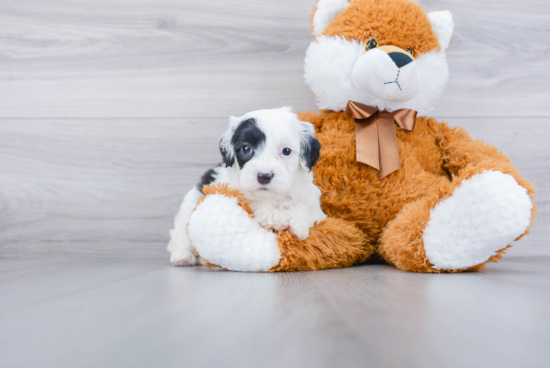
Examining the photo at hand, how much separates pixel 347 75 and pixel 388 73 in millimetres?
136

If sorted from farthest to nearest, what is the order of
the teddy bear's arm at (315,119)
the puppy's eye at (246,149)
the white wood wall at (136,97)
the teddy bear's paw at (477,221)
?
the white wood wall at (136,97), the teddy bear's arm at (315,119), the puppy's eye at (246,149), the teddy bear's paw at (477,221)

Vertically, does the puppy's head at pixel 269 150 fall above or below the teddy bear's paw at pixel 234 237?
above

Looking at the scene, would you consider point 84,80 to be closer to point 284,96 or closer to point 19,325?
point 284,96

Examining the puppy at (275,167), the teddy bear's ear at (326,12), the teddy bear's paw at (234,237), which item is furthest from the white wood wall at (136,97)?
the teddy bear's paw at (234,237)

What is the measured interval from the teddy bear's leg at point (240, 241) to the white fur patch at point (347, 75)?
48cm

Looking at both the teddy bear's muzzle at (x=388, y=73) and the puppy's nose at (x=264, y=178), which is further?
the teddy bear's muzzle at (x=388, y=73)

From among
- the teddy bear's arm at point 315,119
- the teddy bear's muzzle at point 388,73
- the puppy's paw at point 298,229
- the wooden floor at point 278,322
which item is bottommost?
the wooden floor at point 278,322

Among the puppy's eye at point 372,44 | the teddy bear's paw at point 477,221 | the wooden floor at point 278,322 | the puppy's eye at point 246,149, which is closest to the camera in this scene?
the wooden floor at point 278,322

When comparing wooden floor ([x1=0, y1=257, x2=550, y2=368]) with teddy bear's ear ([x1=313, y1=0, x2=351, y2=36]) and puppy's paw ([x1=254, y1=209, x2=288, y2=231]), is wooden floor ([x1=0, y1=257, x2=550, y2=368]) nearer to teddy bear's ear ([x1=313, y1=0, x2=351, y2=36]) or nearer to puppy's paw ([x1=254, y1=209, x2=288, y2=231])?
puppy's paw ([x1=254, y1=209, x2=288, y2=231])

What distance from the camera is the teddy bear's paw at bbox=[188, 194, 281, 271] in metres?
0.99

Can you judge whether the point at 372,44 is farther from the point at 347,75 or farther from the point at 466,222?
the point at 466,222

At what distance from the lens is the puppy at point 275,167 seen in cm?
101

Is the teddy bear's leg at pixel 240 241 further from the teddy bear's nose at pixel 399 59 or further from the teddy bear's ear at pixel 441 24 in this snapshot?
the teddy bear's ear at pixel 441 24

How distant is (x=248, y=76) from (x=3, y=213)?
114cm
